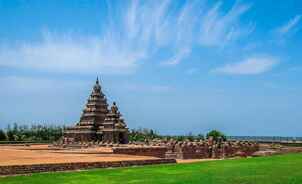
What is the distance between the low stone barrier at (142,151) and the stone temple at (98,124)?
11.1 m

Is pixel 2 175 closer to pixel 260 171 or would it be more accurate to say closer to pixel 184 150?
pixel 260 171

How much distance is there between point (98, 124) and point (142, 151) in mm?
18291

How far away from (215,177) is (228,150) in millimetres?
24982

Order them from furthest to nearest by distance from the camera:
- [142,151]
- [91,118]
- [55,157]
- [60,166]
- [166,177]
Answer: [91,118] → [142,151] → [55,157] → [60,166] → [166,177]

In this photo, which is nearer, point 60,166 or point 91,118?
point 60,166

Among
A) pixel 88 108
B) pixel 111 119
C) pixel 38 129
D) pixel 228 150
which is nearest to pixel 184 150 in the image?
pixel 228 150

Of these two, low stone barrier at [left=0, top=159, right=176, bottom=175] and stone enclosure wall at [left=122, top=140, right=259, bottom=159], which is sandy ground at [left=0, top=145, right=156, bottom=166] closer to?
low stone barrier at [left=0, top=159, right=176, bottom=175]

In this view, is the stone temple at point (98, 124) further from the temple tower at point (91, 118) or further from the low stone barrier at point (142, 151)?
the low stone barrier at point (142, 151)

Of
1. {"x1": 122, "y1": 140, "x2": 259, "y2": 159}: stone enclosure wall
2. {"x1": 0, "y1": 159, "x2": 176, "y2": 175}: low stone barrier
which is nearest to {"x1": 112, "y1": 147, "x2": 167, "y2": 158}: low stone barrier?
{"x1": 122, "y1": 140, "x2": 259, "y2": 159}: stone enclosure wall

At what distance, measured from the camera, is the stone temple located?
164 ft

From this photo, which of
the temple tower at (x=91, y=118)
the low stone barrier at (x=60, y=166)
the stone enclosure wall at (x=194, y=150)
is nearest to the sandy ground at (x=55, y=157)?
the low stone barrier at (x=60, y=166)

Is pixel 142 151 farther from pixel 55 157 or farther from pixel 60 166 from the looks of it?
pixel 60 166

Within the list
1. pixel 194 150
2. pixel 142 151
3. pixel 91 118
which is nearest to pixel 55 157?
pixel 142 151

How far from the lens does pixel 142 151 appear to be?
119ft
